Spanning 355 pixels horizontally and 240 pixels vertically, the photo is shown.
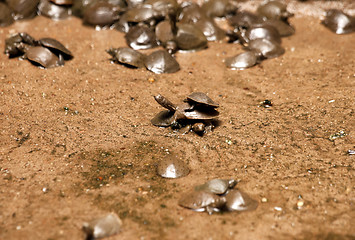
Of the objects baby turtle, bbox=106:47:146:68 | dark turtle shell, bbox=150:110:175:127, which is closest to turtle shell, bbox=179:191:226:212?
dark turtle shell, bbox=150:110:175:127

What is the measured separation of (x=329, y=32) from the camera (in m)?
7.19

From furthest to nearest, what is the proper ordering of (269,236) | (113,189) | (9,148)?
(9,148), (113,189), (269,236)

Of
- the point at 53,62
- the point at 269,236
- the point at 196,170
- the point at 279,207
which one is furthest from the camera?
the point at 53,62

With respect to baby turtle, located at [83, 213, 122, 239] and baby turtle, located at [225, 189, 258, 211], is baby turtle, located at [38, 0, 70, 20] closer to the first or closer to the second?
baby turtle, located at [83, 213, 122, 239]

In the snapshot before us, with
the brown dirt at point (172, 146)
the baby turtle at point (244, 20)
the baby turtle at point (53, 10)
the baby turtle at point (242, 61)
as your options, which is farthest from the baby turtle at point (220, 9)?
the baby turtle at point (53, 10)

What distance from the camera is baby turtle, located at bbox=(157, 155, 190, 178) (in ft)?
12.1

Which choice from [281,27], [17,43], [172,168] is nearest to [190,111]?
[172,168]

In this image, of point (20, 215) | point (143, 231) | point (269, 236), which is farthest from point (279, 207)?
point (20, 215)

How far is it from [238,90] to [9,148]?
10.8 ft

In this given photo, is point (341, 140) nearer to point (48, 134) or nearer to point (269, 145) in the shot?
point (269, 145)

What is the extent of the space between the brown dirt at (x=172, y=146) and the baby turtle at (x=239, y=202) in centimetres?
6

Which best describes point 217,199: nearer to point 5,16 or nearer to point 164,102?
point 164,102

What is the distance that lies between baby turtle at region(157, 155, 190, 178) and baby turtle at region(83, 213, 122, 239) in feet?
2.55

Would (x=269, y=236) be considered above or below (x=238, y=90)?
above
